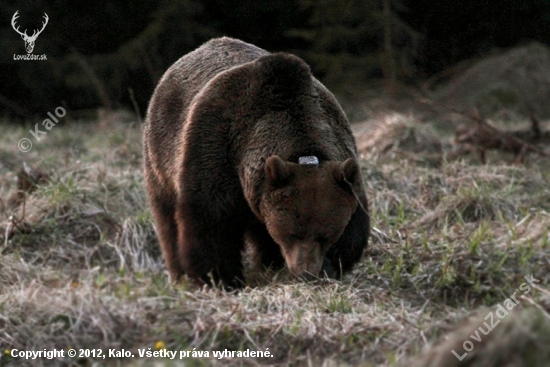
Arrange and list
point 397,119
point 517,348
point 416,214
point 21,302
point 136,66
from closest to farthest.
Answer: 1. point 517,348
2. point 21,302
3. point 416,214
4. point 397,119
5. point 136,66

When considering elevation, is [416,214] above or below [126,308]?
below

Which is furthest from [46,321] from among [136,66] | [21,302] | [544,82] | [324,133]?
[544,82]

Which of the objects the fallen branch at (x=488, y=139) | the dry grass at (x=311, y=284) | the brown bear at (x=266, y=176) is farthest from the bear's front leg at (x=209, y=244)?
the fallen branch at (x=488, y=139)

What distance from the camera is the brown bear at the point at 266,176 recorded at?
508 cm

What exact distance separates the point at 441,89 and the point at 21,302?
13.0 metres

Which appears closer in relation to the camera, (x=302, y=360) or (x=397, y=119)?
(x=302, y=360)

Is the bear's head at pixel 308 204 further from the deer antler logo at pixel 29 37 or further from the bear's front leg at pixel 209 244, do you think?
the deer antler logo at pixel 29 37

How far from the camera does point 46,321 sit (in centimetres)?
436

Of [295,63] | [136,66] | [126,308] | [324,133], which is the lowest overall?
[136,66]

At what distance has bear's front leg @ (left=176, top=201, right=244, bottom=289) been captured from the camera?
555cm

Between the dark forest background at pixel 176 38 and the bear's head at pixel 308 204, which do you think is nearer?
the bear's head at pixel 308 204

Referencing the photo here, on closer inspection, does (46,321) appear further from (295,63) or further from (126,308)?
(295,63)

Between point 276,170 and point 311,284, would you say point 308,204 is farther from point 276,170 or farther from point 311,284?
point 311,284

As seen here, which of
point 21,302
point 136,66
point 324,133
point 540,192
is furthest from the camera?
point 136,66
